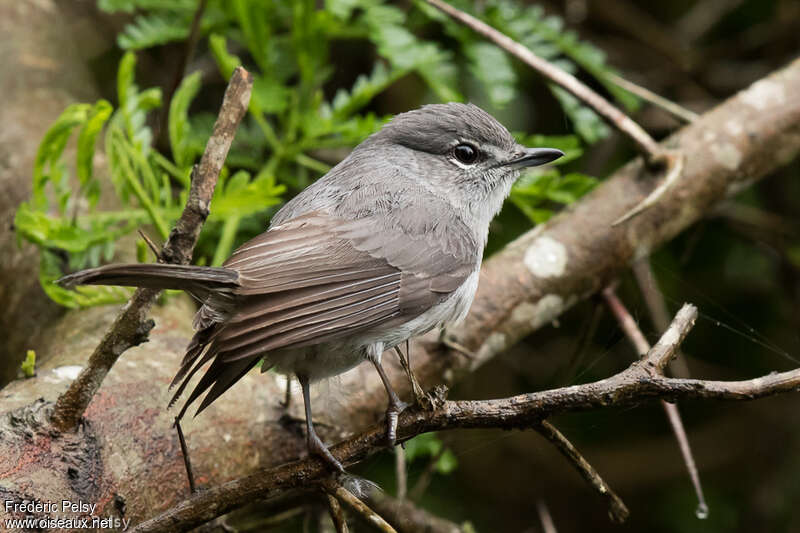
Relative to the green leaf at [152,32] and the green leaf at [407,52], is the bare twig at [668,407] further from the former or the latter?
the green leaf at [152,32]

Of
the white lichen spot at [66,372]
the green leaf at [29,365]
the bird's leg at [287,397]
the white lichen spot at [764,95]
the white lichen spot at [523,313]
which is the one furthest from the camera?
the white lichen spot at [764,95]

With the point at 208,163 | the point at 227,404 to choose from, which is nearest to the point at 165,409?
the point at 227,404

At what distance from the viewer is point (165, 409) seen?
2.50 meters

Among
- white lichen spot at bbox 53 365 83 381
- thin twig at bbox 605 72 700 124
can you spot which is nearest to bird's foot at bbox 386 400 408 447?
white lichen spot at bbox 53 365 83 381

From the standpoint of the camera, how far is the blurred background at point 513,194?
10.1ft

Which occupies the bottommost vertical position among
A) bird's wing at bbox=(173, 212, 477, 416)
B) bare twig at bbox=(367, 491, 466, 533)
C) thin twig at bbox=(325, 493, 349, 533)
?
bare twig at bbox=(367, 491, 466, 533)

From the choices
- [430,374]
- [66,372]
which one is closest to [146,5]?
[66,372]

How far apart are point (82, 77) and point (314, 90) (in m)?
1.33

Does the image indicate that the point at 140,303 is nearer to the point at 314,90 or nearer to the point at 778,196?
the point at 314,90

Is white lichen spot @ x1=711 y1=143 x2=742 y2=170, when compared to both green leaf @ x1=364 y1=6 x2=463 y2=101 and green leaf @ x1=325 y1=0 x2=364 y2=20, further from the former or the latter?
green leaf @ x1=325 y1=0 x2=364 y2=20

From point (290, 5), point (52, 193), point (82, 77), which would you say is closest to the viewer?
point (52, 193)

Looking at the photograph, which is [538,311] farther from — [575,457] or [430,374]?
[575,457]

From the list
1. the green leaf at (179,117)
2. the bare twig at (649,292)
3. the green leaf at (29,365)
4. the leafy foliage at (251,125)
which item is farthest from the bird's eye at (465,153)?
the green leaf at (29,365)

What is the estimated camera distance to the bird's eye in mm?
3047
